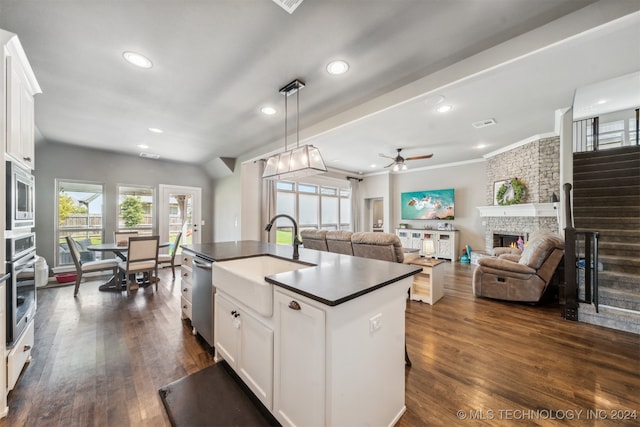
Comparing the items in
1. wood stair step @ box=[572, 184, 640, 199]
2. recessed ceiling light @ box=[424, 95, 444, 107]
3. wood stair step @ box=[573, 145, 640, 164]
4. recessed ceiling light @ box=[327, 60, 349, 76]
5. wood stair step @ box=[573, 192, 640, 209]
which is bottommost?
wood stair step @ box=[573, 192, 640, 209]

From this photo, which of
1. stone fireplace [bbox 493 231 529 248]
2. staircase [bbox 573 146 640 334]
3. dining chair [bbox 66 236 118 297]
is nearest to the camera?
staircase [bbox 573 146 640 334]

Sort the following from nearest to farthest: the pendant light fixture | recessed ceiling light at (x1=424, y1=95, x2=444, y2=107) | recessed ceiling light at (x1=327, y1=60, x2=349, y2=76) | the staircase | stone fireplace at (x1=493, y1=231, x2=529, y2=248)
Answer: recessed ceiling light at (x1=327, y1=60, x2=349, y2=76) → the pendant light fixture → the staircase → recessed ceiling light at (x1=424, y1=95, x2=444, y2=107) → stone fireplace at (x1=493, y1=231, x2=529, y2=248)

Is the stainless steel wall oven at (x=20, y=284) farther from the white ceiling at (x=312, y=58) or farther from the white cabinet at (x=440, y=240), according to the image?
the white cabinet at (x=440, y=240)

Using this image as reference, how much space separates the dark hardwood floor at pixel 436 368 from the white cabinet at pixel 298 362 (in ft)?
2.41

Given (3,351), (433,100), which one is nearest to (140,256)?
(3,351)

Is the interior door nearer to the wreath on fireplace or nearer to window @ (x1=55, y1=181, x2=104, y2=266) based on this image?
window @ (x1=55, y1=181, x2=104, y2=266)

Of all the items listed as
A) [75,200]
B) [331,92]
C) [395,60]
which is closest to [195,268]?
[331,92]

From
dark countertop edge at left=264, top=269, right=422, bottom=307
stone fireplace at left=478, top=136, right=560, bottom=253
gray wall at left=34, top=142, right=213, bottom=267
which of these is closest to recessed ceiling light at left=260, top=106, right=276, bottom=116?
dark countertop edge at left=264, top=269, right=422, bottom=307

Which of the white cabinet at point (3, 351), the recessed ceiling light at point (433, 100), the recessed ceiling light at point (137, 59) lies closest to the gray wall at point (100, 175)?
the recessed ceiling light at point (137, 59)

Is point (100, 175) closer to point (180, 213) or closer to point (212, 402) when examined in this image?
point (180, 213)

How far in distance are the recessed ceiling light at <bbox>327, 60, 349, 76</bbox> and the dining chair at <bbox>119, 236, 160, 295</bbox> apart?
3.74m

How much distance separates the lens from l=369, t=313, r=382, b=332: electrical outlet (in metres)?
1.22

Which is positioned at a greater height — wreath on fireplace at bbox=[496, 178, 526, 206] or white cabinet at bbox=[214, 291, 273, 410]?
wreath on fireplace at bbox=[496, 178, 526, 206]

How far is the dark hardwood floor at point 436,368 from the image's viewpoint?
1.50 metres
